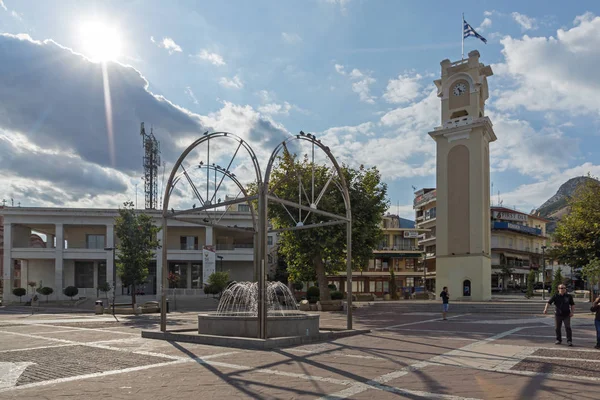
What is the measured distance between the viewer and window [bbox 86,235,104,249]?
2115 inches

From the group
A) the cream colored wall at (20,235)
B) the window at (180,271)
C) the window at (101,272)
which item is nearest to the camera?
the cream colored wall at (20,235)

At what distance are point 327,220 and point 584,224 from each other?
16.9m

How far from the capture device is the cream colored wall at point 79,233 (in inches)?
2147

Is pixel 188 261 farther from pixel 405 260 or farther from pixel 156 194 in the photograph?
pixel 405 260

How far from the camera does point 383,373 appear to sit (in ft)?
30.4

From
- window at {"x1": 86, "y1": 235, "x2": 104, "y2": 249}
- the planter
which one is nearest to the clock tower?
the planter

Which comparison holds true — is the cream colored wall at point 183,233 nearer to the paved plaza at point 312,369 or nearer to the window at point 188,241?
the window at point 188,241

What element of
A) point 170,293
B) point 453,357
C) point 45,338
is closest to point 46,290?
point 170,293

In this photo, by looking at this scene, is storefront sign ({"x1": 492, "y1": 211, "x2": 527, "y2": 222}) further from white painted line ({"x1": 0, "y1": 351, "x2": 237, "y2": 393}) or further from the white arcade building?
white painted line ({"x1": 0, "y1": 351, "x2": 237, "y2": 393})

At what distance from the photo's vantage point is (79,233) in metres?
55.2

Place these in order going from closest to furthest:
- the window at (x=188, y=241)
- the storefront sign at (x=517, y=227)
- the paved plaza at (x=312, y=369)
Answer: the paved plaza at (x=312, y=369) < the window at (x=188, y=241) < the storefront sign at (x=517, y=227)

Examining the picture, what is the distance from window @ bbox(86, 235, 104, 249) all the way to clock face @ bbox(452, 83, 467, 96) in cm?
3734

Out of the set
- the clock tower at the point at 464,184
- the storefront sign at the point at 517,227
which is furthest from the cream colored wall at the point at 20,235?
the storefront sign at the point at 517,227

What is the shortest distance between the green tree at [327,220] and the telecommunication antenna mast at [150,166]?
33.9 metres
